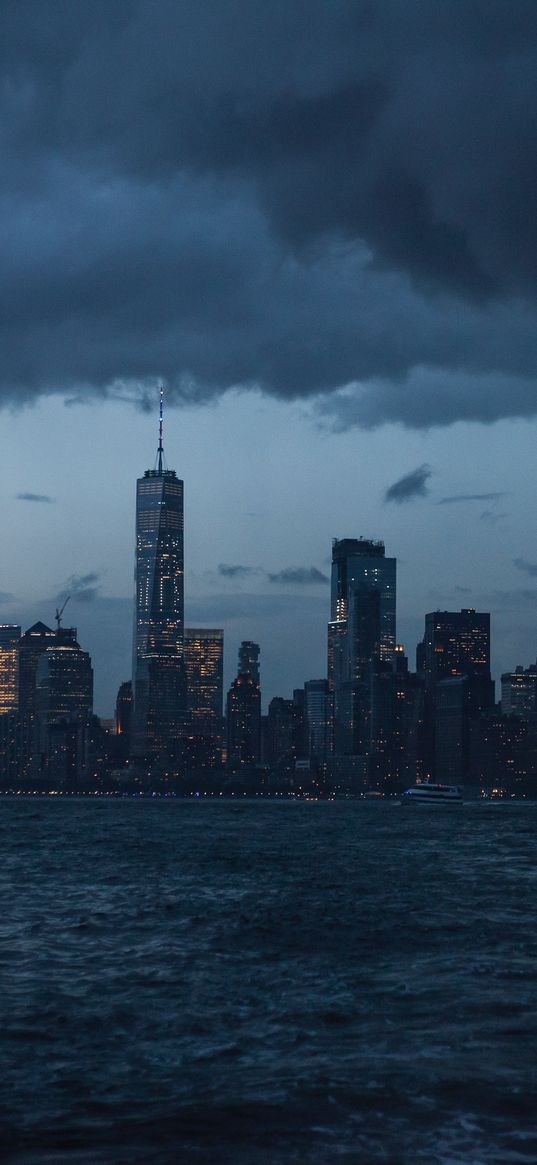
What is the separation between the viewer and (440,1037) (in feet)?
97.7

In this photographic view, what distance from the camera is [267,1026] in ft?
103

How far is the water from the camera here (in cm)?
2133

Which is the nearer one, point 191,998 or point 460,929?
point 191,998

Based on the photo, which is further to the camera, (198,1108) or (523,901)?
(523,901)

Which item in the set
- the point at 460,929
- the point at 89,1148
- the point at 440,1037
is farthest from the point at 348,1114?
the point at 460,929

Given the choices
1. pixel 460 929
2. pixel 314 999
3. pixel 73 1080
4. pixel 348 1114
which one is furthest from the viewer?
pixel 460 929

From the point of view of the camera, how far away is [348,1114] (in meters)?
22.8

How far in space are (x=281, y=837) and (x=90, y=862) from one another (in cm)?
5779

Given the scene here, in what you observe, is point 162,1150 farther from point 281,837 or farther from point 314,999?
point 281,837

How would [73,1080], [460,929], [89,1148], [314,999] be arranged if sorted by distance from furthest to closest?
[460,929], [314,999], [73,1080], [89,1148]

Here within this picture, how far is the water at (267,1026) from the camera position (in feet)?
70.0

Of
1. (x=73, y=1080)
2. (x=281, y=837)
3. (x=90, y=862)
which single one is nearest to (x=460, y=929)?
(x=73, y=1080)

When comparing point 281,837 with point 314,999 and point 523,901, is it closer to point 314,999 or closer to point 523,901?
point 523,901

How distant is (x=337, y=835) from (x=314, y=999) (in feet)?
422
